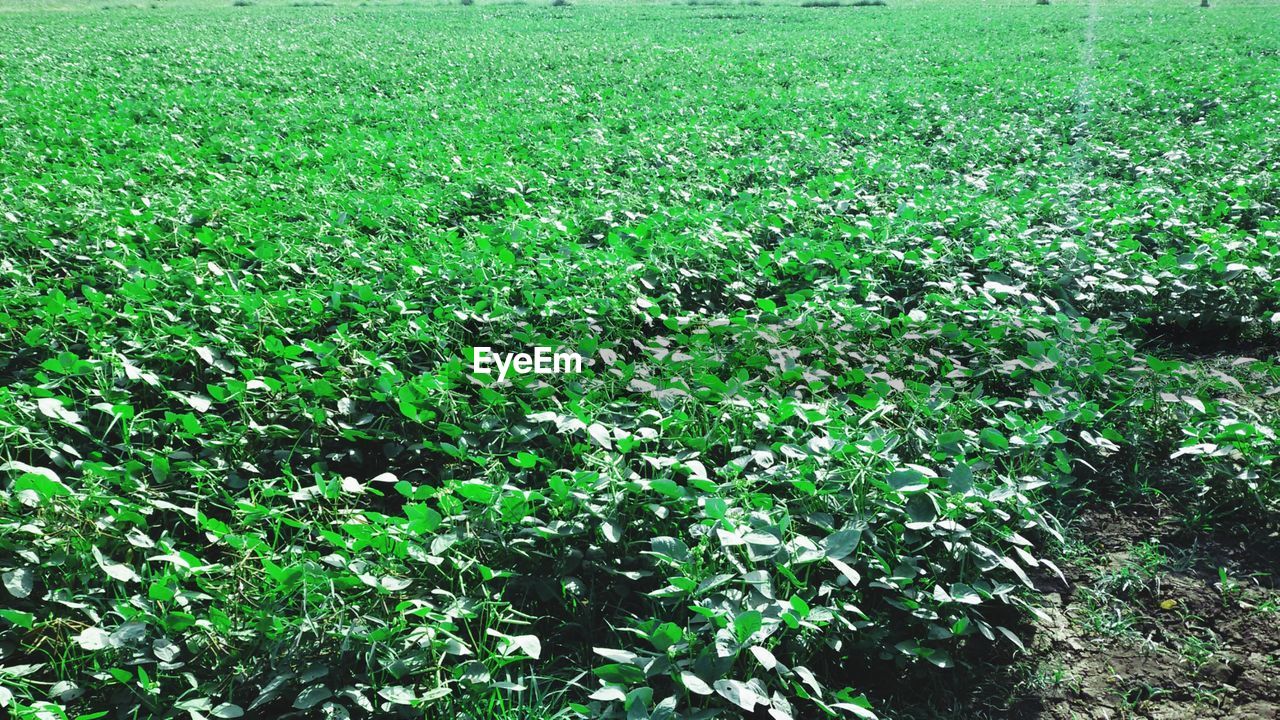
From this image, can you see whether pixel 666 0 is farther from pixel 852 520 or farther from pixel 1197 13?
pixel 852 520

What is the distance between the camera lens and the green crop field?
2.06m

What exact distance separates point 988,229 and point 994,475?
8.80 feet

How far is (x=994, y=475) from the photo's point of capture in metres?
2.63

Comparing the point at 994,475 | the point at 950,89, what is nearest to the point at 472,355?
the point at 994,475

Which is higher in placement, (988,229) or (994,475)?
(988,229)
